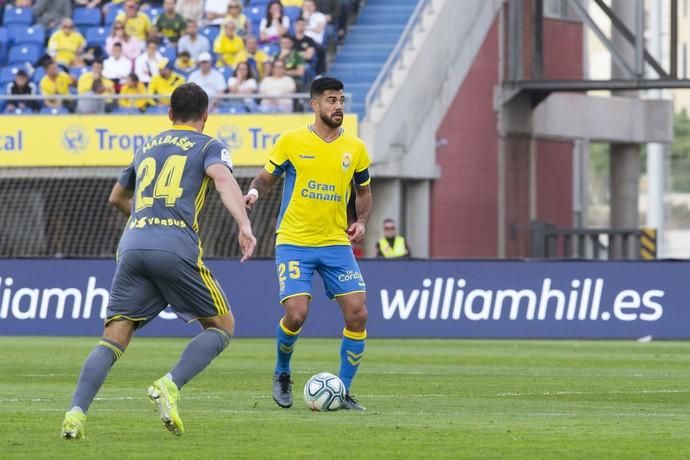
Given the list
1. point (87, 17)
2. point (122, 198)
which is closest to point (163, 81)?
point (87, 17)

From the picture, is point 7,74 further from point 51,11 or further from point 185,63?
point 185,63

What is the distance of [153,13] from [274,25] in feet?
7.71

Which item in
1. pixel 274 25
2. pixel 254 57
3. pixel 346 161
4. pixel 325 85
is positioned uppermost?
pixel 274 25

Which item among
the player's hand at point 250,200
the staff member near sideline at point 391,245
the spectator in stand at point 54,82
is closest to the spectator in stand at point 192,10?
the spectator in stand at point 54,82

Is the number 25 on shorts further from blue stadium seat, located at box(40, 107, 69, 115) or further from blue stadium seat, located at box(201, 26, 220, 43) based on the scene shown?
blue stadium seat, located at box(201, 26, 220, 43)

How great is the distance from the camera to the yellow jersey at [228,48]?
1197 inches

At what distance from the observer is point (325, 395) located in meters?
11.6

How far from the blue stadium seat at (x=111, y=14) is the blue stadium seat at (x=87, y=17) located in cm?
17

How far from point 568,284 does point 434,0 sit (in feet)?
34.6

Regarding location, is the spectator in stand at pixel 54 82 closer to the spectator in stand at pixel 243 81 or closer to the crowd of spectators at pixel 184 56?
the crowd of spectators at pixel 184 56

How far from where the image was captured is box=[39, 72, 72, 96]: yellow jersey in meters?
30.3

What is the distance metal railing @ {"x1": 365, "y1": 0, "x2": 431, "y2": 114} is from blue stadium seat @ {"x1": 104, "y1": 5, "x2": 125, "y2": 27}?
4.76 meters

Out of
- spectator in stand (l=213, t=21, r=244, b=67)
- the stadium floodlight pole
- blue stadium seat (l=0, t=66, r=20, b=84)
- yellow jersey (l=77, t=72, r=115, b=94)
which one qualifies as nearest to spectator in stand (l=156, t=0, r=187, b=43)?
spectator in stand (l=213, t=21, r=244, b=67)

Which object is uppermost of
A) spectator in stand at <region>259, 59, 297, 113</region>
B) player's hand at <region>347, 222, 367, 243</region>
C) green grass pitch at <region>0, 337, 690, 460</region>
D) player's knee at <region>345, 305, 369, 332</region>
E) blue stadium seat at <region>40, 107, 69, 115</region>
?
spectator in stand at <region>259, 59, 297, 113</region>
